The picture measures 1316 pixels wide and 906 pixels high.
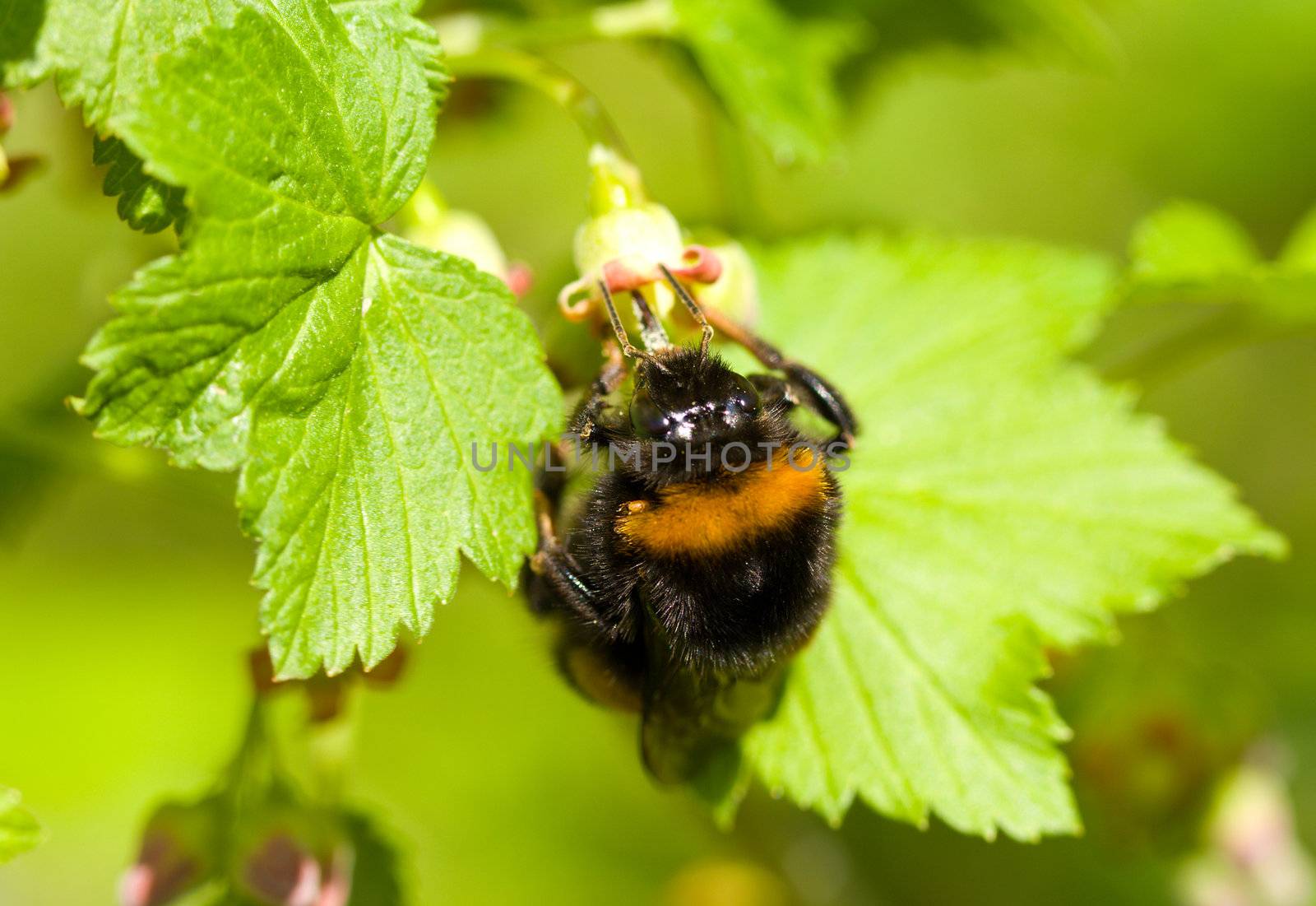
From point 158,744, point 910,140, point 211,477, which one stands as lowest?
point 158,744

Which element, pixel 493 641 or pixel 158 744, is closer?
pixel 158 744

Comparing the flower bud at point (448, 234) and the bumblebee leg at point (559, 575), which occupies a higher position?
the flower bud at point (448, 234)

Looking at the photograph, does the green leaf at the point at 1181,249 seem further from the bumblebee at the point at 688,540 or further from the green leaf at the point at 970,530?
the bumblebee at the point at 688,540

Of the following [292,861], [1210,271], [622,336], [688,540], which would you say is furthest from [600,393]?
[1210,271]

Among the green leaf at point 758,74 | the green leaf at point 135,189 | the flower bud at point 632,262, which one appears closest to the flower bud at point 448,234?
the flower bud at point 632,262

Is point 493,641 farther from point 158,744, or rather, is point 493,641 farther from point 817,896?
point 817,896

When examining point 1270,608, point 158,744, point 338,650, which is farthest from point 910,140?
point 338,650
